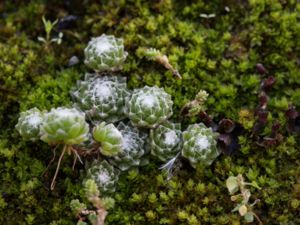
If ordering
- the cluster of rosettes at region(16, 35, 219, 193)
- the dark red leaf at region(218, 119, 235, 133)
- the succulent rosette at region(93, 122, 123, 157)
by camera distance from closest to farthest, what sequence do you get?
1. the succulent rosette at region(93, 122, 123, 157)
2. the cluster of rosettes at region(16, 35, 219, 193)
3. the dark red leaf at region(218, 119, 235, 133)

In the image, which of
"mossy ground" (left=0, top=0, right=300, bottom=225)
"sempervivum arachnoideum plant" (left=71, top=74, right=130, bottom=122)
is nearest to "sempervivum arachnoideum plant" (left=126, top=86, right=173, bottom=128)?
"sempervivum arachnoideum plant" (left=71, top=74, right=130, bottom=122)

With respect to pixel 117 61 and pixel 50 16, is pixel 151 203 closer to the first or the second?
pixel 117 61

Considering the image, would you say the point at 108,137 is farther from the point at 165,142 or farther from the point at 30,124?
the point at 30,124

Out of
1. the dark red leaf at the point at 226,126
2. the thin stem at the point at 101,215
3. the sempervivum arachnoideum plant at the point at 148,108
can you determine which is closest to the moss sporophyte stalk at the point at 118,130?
the sempervivum arachnoideum plant at the point at 148,108

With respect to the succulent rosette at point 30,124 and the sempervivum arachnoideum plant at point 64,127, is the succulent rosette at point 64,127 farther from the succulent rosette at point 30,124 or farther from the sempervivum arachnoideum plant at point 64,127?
the succulent rosette at point 30,124

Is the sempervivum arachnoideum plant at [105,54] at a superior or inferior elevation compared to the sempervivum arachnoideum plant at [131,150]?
superior

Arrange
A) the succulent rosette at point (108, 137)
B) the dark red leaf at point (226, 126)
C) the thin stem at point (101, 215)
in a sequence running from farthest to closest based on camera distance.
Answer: the dark red leaf at point (226, 126) → the succulent rosette at point (108, 137) → the thin stem at point (101, 215)

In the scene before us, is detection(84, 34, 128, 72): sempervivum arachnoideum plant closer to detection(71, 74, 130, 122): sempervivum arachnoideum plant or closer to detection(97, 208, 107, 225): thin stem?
detection(71, 74, 130, 122): sempervivum arachnoideum plant
